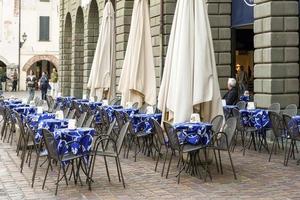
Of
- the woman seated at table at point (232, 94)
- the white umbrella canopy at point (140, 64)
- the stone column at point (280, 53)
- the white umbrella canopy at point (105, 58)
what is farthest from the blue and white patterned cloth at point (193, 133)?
the white umbrella canopy at point (105, 58)

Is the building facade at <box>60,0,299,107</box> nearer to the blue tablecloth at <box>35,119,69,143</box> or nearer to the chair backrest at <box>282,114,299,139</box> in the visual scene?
the chair backrest at <box>282,114,299,139</box>

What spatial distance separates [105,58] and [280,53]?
585cm

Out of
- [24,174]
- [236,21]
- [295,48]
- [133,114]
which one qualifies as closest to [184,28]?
[133,114]

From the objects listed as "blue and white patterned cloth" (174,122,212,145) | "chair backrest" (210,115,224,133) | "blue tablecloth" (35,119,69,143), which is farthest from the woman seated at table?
"blue and white patterned cloth" (174,122,212,145)

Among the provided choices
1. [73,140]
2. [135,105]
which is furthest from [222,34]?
[73,140]

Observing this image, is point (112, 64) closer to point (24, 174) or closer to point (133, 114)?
point (133, 114)

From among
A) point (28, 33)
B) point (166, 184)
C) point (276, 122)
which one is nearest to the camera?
point (166, 184)

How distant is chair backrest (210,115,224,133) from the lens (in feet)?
30.6

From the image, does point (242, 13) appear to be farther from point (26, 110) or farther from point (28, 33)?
point (28, 33)

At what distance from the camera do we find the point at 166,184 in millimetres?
8562

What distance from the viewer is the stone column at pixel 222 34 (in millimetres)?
17281

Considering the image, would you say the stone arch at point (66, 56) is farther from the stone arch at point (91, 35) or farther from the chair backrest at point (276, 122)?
the chair backrest at point (276, 122)

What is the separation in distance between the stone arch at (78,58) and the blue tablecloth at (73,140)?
23.3 m

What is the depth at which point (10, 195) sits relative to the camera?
7961 millimetres
